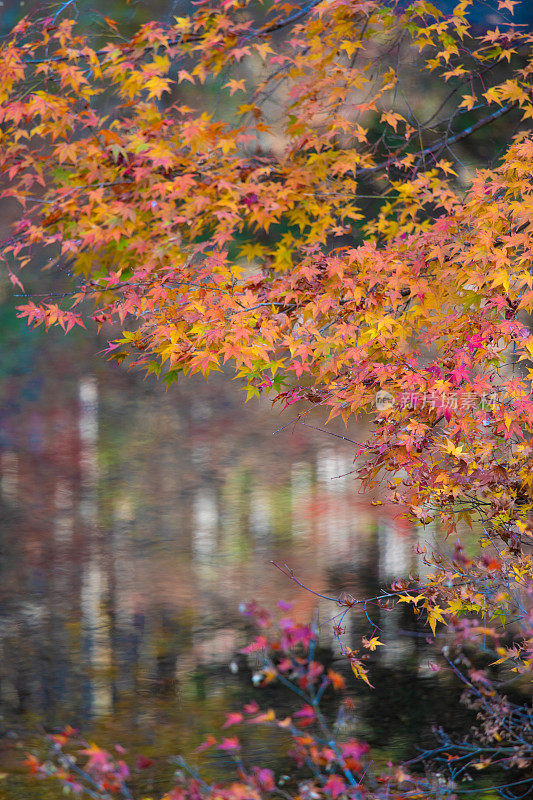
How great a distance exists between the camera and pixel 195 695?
594cm

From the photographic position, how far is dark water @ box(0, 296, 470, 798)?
19.0 ft

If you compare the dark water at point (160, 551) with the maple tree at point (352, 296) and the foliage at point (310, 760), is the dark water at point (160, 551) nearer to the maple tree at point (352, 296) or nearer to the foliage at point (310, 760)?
the foliage at point (310, 760)

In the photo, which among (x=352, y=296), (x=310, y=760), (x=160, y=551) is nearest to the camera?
(x=352, y=296)

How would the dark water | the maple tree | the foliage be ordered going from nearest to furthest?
the foliage
the maple tree
the dark water

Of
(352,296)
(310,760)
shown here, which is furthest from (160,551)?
(352,296)

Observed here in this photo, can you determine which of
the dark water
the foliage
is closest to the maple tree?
the foliage

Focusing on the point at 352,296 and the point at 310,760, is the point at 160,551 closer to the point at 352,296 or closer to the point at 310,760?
the point at 310,760

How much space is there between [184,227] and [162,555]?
3.29m

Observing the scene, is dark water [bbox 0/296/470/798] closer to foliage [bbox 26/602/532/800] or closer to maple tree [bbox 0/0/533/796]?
foliage [bbox 26/602/532/800]

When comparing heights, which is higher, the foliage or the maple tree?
the maple tree

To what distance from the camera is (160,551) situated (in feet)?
24.4

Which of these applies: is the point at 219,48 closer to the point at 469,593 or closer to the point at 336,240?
the point at 336,240

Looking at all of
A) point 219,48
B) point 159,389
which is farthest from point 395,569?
point 219,48

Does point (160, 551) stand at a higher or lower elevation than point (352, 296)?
lower
